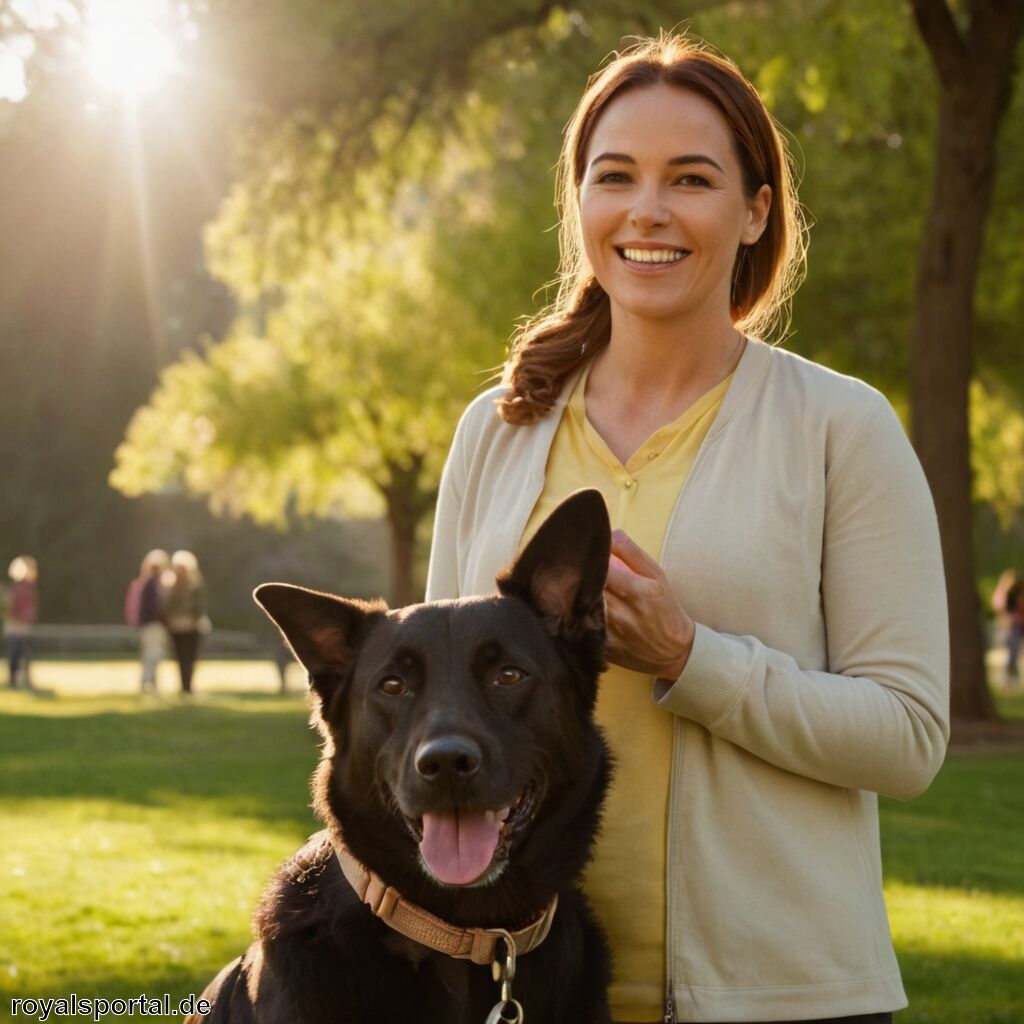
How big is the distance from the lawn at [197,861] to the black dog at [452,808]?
331cm

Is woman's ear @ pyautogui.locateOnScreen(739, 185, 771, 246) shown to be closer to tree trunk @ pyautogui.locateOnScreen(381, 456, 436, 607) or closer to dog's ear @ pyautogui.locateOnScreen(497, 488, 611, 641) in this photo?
dog's ear @ pyautogui.locateOnScreen(497, 488, 611, 641)

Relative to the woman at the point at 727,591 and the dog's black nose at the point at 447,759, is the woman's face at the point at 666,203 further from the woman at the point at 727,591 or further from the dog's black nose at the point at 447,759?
the dog's black nose at the point at 447,759

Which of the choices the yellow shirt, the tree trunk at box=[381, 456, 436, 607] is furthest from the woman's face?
the tree trunk at box=[381, 456, 436, 607]

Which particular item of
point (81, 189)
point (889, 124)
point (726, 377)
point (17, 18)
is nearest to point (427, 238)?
point (889, 124)

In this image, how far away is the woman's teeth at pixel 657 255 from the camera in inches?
136

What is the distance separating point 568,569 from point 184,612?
2069 centimetres

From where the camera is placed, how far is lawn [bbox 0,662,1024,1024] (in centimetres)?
669

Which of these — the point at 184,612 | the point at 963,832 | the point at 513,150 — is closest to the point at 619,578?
the point at 963,832

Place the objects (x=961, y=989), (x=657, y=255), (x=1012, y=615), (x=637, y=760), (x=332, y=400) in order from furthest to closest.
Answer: (x=332, y=400) < (x=1012, y=615) < (x=961, y=989) < (x=657, y=255) < (x=637, y=760)

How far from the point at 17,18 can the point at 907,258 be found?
1149cm

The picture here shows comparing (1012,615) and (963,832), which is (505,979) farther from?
(1012,615)

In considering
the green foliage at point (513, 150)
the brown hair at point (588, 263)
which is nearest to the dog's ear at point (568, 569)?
the brown hair at point (588, 263)

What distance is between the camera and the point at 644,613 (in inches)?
122

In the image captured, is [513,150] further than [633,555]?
Yes
